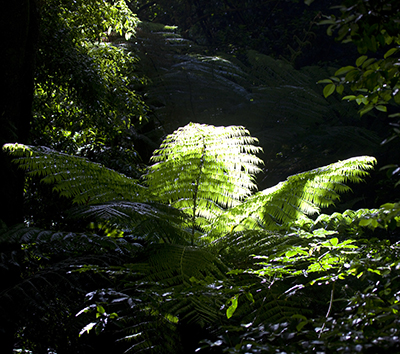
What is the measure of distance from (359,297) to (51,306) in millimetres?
1077

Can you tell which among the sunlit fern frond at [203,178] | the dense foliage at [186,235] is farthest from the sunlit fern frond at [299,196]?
the sunlit fern frond at [203,178]

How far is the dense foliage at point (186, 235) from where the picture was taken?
71cm

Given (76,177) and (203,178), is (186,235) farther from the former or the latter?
A: (76,177)

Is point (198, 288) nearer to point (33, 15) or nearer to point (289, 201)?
point (289, 201)

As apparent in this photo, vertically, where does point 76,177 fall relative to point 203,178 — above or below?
above

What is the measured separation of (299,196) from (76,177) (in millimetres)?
1220

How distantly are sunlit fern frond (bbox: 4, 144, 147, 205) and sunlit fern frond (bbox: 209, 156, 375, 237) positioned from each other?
575mm

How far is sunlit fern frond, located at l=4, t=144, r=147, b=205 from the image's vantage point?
1761 mm

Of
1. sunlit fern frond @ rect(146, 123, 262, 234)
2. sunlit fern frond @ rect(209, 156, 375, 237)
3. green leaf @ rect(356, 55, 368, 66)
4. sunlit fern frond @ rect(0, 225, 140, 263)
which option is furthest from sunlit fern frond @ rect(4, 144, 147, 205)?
green leaf @ rect(356, 55, 368, 66)

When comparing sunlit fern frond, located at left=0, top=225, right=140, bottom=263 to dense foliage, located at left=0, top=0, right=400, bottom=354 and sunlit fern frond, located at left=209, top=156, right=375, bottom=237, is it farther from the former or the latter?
sunlit fern frond, located at left=209, top=156, right=375, bottom=237

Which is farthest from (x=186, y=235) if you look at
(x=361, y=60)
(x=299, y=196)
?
(x=361, y=60)

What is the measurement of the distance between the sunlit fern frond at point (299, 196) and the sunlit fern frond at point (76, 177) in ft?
1.89

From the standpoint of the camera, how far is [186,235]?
1.88m

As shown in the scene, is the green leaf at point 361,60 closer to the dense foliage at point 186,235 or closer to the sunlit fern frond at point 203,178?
the dense foliage at point 186,235
